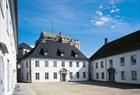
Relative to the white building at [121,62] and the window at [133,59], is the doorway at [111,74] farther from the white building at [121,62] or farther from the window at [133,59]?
the window at [133,59]

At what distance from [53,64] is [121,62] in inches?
639

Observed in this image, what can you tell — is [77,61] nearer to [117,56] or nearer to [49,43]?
[49,43]

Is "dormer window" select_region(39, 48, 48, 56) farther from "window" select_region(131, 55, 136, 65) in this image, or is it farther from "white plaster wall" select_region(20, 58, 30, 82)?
"window" select_region(131, 55, 136, 65)

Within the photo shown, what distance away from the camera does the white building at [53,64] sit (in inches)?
1806

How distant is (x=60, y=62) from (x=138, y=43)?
20406mm

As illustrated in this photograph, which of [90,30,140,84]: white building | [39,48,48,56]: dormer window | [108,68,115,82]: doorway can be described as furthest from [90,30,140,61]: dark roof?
[39,48,48,56]: dormer window

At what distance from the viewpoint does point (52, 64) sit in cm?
4784

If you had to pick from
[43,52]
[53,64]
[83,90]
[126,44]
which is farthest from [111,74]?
[83,90]

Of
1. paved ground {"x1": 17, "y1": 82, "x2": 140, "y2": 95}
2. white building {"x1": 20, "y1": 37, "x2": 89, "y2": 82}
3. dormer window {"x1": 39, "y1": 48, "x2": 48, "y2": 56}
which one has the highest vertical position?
dormer window {"x1": 39, "y1": 48, "x2": 48, "y2": 56}

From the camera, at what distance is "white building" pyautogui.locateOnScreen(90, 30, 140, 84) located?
3344 centimetres

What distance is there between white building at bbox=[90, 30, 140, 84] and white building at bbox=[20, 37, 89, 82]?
444 centimetres

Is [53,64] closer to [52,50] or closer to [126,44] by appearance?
[52,50]

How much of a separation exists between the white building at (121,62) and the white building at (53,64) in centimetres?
444

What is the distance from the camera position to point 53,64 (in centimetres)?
4800
